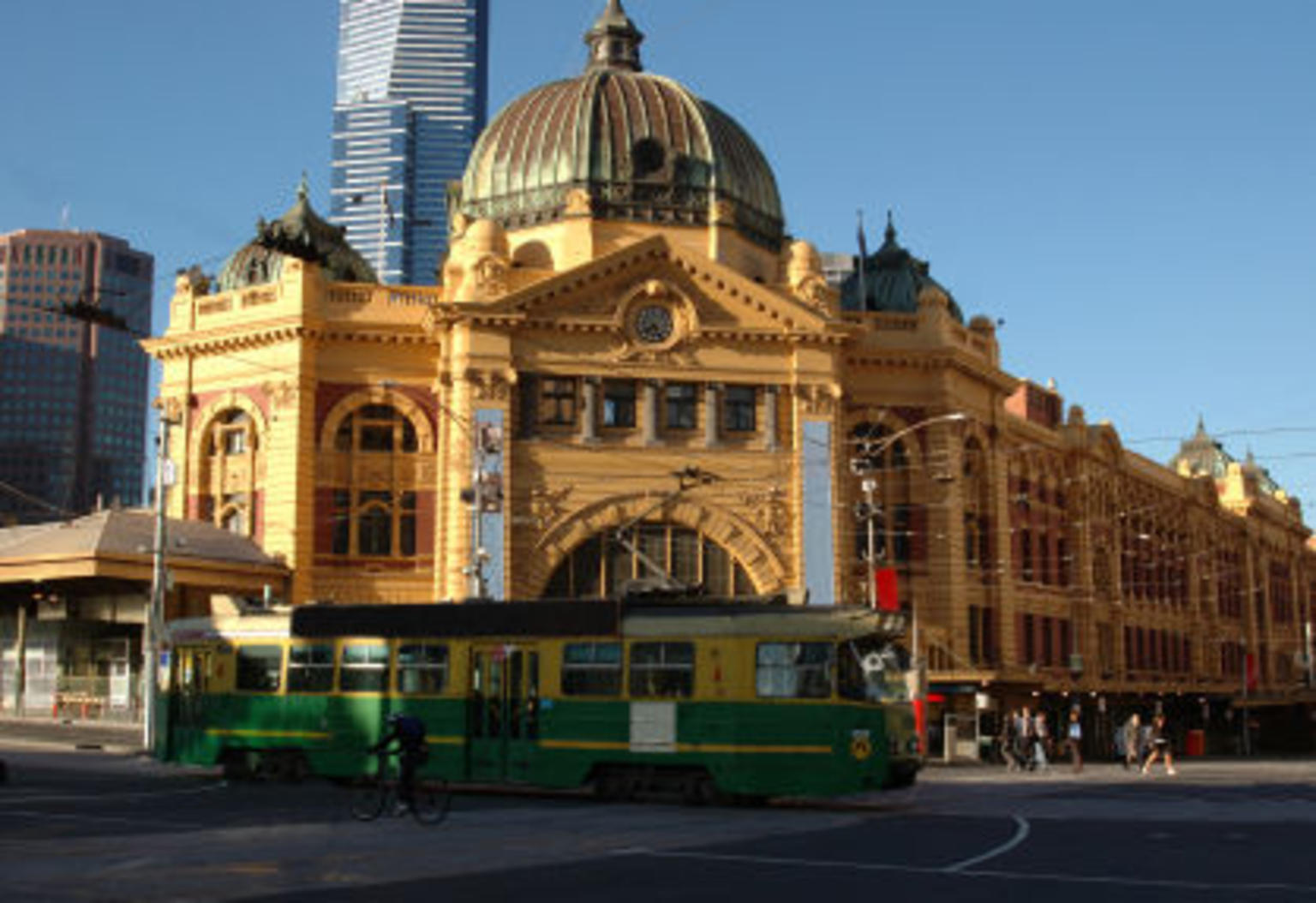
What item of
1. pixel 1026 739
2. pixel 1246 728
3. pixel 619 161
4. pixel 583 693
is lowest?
pixel 1246 728

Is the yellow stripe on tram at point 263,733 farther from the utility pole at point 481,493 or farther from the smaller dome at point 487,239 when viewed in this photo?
the smaller dome at point 487,239

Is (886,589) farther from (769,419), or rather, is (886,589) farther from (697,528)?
(769,419)

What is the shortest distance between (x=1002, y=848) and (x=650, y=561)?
31.5m

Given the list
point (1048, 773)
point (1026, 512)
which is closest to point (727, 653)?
point (1048, 773)

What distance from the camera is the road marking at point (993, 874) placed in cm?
1609

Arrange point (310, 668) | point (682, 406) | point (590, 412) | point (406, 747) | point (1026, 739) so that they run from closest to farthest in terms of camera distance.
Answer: point (406, 747) < point (310, 668) < point (1026, 739) < point (590, 412) < point (682, 406)

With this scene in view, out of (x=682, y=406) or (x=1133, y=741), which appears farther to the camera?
(x=682, y=406)

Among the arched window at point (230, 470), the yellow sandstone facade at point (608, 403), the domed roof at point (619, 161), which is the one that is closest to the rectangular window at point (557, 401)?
the yellow sandstone facade at point (608, 403)

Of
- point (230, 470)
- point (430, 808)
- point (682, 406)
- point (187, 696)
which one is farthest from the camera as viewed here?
point (230, 470)

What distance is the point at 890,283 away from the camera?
66875 mm

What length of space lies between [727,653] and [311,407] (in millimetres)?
29218

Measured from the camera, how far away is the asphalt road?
51.5 ft

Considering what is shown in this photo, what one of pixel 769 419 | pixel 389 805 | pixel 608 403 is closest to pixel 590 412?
pixel 608 403

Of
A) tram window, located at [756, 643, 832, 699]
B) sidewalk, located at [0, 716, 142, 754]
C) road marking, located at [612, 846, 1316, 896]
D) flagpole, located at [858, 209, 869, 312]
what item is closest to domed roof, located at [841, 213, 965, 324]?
flagpole, located at [858, 209, 869, 312]
